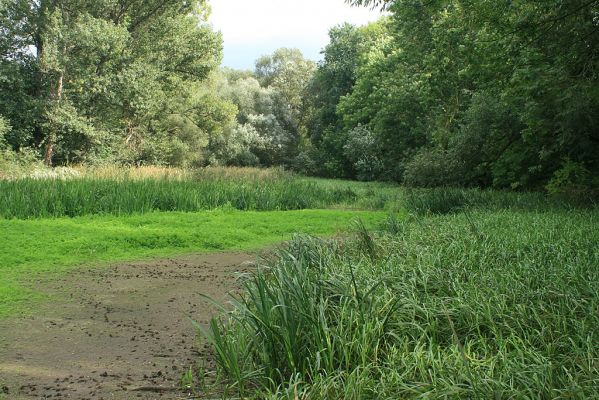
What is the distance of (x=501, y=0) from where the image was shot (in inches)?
309

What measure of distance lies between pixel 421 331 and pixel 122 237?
19.7 ft

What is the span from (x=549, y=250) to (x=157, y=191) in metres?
9.41

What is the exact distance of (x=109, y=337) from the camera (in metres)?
4.10

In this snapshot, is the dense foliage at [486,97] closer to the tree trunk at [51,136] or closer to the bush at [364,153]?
→ the bush at [364,153]

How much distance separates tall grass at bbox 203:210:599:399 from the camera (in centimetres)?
268

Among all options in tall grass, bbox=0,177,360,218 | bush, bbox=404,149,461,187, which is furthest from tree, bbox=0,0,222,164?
bush, bbox=404,149,461,187

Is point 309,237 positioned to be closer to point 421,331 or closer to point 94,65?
point 421,331

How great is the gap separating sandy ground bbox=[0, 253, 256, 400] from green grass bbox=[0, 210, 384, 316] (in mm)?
504

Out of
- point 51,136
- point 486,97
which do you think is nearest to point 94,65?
point 51,136

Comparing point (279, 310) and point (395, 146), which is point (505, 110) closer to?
point (395, 146)

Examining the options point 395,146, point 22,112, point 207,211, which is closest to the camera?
point 207,211

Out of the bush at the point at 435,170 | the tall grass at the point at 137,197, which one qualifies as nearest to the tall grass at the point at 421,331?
the tall grass at the point at 137,197

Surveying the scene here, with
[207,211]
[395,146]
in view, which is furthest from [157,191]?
[395,146]

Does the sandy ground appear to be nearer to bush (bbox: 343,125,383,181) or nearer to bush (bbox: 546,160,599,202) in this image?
bush (bbox: 546,160,599,202)
